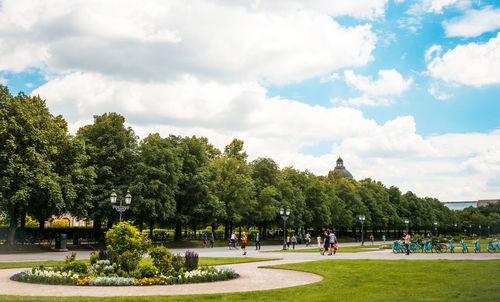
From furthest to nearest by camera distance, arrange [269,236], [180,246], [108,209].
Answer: [269,236]
[180,246]
[108,209]

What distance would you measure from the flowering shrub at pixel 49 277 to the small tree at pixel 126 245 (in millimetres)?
1668

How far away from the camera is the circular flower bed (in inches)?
588

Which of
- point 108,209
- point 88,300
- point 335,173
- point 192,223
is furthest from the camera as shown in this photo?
point 335,173

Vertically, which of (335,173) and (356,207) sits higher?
(335,173)

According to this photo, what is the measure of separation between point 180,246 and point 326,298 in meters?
36.9

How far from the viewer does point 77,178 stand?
37500 mm

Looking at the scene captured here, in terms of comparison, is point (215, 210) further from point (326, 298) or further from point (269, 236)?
point (326, 298)

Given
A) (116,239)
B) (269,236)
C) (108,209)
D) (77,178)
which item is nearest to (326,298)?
(116,239)

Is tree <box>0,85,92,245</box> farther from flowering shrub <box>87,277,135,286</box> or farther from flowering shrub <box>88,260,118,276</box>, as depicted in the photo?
flowering shrub <box>87,277,135,286</box>

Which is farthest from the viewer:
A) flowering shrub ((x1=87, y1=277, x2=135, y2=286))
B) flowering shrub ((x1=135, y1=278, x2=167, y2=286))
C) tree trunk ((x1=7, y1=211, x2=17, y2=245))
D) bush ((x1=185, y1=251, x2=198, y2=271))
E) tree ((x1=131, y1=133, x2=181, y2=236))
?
tree ((x1=131, y1=133, x2=181, y2=236))

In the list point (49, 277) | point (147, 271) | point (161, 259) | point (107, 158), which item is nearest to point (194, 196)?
point (107, 158)

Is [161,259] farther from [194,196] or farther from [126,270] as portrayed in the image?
[194,196]

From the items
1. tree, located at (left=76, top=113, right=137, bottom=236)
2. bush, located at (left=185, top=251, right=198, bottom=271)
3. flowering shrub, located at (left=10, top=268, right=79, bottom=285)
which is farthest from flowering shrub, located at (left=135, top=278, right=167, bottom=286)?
tree, located at (left=76, top=113, right=137, bottom=236)

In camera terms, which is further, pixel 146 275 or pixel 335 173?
pixel 335 173
